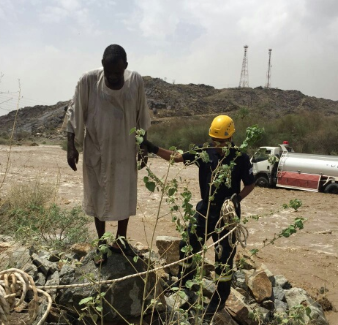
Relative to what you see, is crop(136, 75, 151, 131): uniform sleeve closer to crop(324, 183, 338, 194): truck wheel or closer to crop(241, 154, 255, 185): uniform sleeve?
crop(241, 154, 255, 185): uniform sleeve

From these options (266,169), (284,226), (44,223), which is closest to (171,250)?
(44,223)

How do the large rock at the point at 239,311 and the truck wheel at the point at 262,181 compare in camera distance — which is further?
the truck wheel at the point at 262,181

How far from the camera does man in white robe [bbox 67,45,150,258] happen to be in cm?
298

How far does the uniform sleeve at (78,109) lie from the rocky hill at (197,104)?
41.1 m

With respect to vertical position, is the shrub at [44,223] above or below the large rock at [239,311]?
above

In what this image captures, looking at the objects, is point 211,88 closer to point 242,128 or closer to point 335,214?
point 242,128

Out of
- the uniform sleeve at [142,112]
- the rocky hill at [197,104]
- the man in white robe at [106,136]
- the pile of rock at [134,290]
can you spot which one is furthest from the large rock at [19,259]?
the rocky hill at [197,104]

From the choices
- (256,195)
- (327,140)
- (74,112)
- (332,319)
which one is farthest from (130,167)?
(327,140)

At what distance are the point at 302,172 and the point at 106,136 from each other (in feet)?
33.6

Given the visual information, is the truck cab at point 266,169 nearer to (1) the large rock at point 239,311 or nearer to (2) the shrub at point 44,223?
(2) the shrub at point 44,223

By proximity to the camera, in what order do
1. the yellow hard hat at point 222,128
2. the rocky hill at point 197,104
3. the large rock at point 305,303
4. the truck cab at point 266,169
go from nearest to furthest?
the yellow hard hat at point 222,128 → the large rock at point 305,303 → the truck cab at point 266,169 → the rocky hill at point 197,104

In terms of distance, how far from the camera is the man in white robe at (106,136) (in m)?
2.98

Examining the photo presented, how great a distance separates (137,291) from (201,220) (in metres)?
0.84

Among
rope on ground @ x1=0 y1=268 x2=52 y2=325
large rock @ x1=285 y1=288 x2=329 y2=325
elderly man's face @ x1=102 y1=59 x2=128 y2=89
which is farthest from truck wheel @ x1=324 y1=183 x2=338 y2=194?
rope on ground @ x1=0 y1=268 x2=52 y2=325
